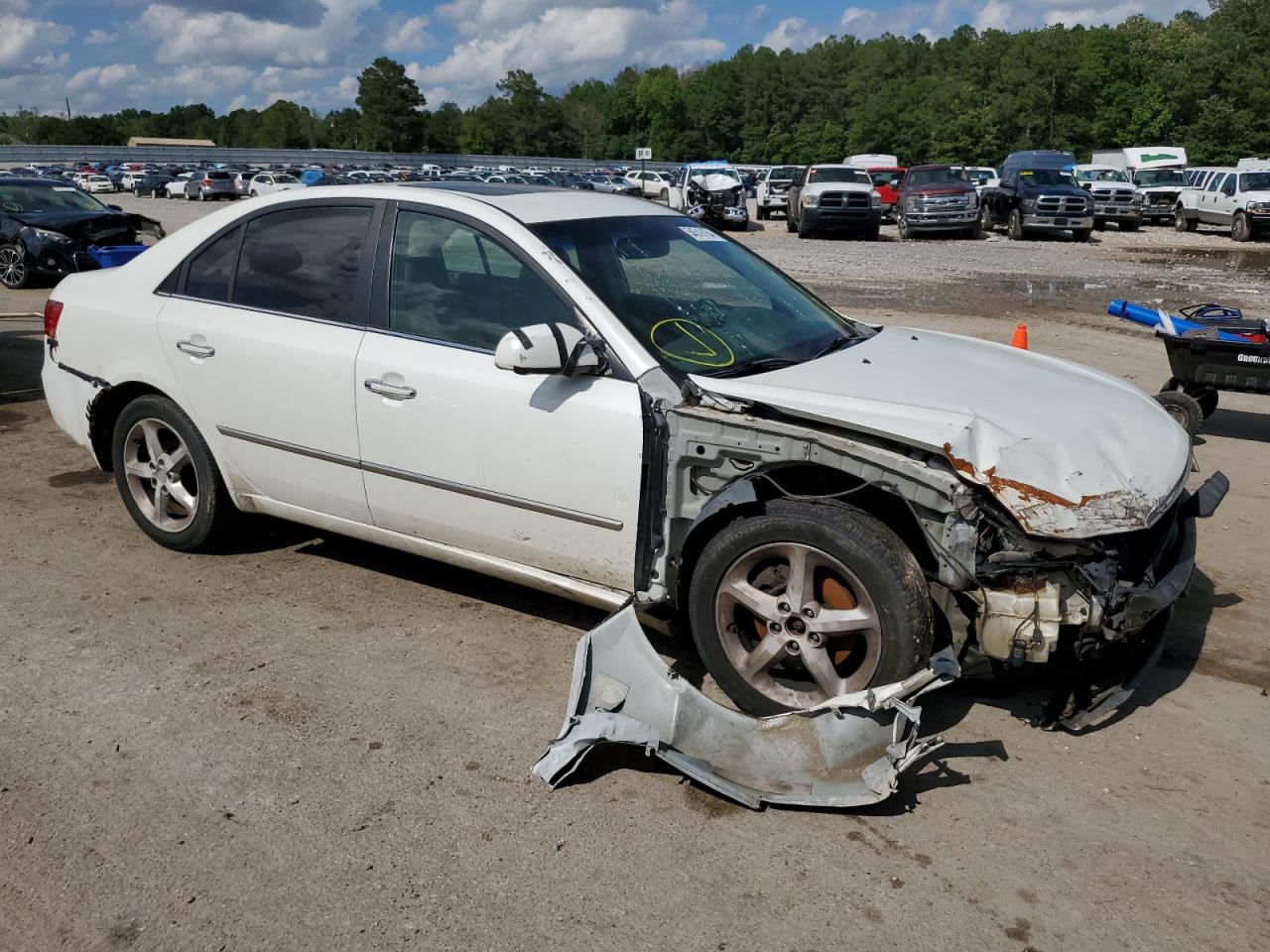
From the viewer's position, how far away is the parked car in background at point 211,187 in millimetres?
53812

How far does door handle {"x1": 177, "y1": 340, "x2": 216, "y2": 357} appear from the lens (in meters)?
4.67

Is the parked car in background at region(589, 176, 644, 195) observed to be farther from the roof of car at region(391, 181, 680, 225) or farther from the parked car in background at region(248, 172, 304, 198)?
the roof of car at region(391, 181, 680, 225)

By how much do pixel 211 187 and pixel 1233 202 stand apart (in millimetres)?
44687

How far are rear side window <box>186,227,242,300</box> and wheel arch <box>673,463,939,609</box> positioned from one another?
2.43 meters

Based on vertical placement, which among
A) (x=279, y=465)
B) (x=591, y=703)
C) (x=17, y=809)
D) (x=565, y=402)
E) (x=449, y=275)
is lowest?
(x=17, y=809)

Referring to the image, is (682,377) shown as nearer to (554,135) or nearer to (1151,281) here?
(1151,281)

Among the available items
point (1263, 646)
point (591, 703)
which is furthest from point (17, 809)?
point (1263, 646)

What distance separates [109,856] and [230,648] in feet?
4.35

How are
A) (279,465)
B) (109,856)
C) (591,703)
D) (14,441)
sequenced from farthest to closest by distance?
(14,441) → (279,465) → (591,703) → (109,856)

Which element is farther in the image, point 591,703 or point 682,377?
point 682,377

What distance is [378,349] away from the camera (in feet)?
13.9

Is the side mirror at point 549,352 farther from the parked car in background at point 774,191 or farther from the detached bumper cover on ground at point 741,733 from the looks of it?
the parked car in background at point 774,191

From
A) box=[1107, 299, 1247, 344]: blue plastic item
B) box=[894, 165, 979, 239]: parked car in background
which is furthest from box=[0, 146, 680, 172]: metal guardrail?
box=[1107, 299, 1247, 344]: blue plastic item

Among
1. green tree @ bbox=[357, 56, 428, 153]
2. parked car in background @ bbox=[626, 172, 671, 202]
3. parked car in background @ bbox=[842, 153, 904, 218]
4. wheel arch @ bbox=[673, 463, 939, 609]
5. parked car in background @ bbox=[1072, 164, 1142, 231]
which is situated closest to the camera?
wheel arch @ bbox=[673, 463, 939, 609]
